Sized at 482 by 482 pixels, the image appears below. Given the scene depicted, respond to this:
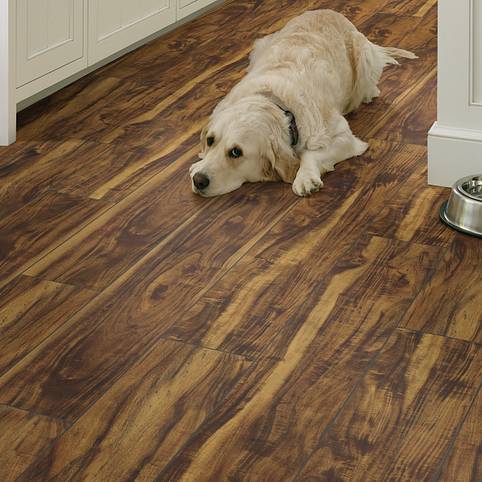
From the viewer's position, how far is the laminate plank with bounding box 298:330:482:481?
1910 millimetres

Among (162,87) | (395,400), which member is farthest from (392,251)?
(162,87)

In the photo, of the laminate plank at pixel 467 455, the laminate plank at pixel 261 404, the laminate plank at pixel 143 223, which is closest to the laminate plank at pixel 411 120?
the laminate plank at pixel 143 223

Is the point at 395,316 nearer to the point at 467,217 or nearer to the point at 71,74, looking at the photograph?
the point at 467,217

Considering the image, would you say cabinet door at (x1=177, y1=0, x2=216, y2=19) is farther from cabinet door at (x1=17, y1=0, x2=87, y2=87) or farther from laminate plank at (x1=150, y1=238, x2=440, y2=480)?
laminate plank at (x1=150, y1=238, x2=440, y2=480)

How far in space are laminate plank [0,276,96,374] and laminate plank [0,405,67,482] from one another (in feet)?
0.60

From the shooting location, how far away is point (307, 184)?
3.10 m

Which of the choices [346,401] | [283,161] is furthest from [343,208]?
[346,401]

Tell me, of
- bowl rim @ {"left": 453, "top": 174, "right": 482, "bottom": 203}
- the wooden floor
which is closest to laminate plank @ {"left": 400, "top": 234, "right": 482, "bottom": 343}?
the wooden floor

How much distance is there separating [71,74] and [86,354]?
5.82 feet

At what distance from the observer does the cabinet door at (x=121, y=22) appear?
3.91 metres

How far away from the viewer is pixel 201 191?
3070mm

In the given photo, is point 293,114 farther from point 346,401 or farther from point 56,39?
point 346,401

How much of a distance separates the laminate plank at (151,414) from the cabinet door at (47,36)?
1562 millimetres

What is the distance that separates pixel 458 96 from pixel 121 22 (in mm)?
1646
